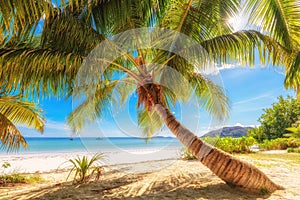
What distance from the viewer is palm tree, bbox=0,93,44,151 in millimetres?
5453

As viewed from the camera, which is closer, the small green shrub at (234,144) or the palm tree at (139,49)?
the palm tree at (139,49)

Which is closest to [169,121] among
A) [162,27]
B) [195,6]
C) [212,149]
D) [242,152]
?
[212,149]

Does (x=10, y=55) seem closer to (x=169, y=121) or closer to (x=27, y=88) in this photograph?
(x=27, y=88)

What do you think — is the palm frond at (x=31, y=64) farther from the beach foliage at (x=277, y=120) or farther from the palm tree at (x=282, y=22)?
the beach foliage at (x=277, y=120)

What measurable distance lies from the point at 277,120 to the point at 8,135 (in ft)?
69.9

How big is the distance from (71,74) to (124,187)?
2.61m

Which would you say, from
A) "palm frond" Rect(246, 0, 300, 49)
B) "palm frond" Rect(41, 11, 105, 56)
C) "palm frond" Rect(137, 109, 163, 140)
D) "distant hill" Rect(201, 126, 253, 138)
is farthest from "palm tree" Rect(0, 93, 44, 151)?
"palm frond" Rect(246, 0, 300, 49)

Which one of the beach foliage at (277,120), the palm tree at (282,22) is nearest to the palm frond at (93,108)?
the palm tree at (282,22)

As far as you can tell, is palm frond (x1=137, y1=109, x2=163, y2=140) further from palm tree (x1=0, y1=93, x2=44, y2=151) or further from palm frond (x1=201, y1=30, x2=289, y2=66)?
palm frond (x1=201, y1=30, x2=289, y2=66)

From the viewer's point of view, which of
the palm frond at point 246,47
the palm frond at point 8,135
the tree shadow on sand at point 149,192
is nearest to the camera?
the tree shadow on sand at point 149,192

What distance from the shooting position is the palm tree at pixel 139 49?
377cm

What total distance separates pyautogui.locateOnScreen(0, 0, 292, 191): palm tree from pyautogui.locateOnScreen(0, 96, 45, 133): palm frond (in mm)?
942

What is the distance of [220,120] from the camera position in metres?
6.38

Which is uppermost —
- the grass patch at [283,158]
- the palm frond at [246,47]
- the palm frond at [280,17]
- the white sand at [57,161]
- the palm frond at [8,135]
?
the palm frond at [280,17]
